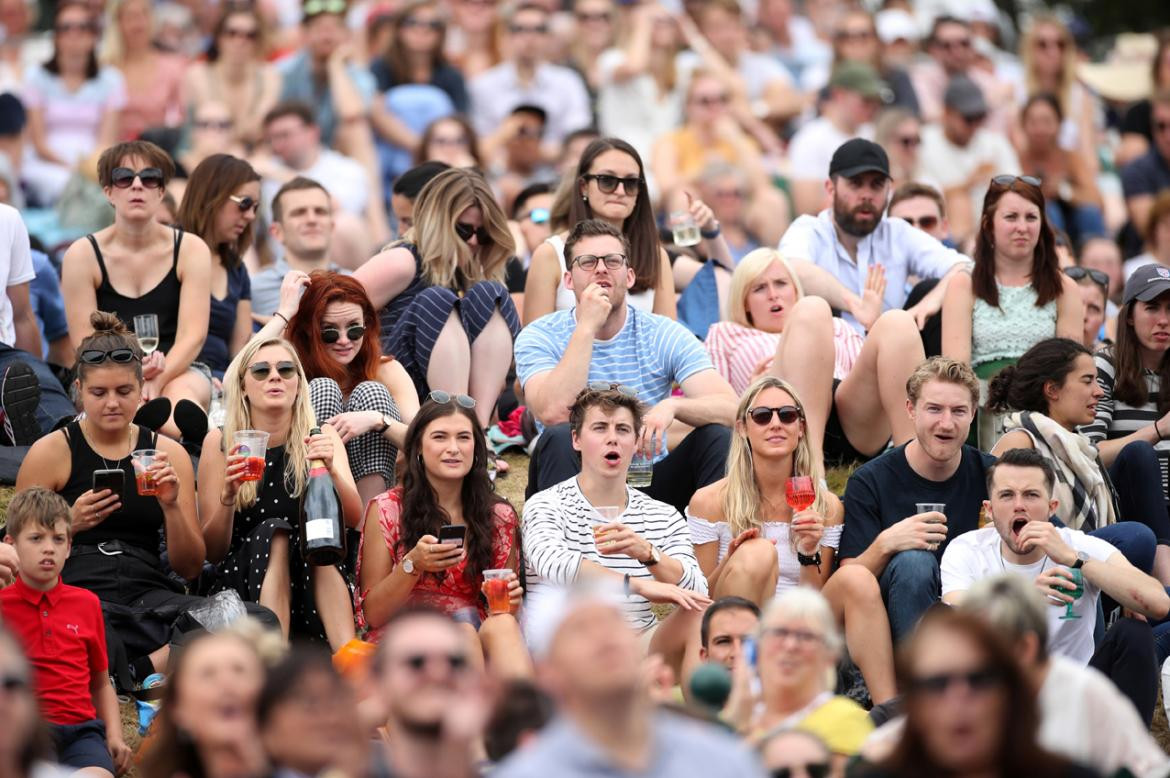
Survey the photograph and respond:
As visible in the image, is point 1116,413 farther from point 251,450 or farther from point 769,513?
point 251,450

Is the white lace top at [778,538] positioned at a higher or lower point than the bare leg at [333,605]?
higher

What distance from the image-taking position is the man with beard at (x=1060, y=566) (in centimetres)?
775

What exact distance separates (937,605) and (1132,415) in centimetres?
213

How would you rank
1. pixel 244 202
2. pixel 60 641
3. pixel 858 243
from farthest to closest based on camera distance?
pixel 858 243 < pixel 244 202 < pixel 60 641

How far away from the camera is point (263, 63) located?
14.7 m

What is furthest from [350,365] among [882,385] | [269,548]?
[882,385]

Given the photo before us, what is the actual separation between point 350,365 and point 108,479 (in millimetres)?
1540

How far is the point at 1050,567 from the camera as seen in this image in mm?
7828

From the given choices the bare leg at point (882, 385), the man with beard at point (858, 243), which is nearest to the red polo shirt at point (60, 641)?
the bare leg at point (882, 385)

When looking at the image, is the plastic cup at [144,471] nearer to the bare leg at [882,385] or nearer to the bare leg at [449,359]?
the bare leg at [449,359]

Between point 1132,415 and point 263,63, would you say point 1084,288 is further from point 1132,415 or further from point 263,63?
point 263,63

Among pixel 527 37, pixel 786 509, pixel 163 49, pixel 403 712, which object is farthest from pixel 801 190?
pixel 403 712

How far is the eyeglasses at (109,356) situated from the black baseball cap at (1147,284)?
4.76m

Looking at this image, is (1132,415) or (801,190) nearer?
(1132,415)
